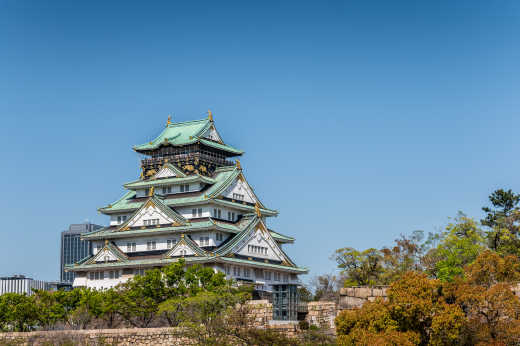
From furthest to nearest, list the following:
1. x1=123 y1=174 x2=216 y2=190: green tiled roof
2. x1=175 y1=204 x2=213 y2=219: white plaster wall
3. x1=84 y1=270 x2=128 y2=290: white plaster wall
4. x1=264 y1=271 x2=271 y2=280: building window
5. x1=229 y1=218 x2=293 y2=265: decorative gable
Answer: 1. x1=123 y1=174 x2=216 y2=190: green tiled roof
2. x1=264 y1=271 x2=271 y2=280: building window
3. x1=175 y1=204 x2=213 y2=219: white plaster wall
4. x1=84 y1=270 x2=128 y2=290: white plaster wall
5. x1=229 y1=218 x2=293 y2=265: decorative gable

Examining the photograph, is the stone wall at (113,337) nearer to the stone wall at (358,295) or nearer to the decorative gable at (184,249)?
the stone wall at (358,295)

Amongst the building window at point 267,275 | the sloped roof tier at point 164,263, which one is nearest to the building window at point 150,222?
the sloped roof tier at point 164,263

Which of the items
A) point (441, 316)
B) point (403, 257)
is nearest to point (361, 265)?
point (403, 257)

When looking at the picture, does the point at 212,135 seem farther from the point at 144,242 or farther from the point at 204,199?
the point at 144,242

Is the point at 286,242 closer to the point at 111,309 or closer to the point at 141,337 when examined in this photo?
the point at 111,309

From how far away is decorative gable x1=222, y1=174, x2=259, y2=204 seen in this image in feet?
232

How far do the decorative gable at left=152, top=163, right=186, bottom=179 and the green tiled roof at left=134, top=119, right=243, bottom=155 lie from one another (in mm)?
2239

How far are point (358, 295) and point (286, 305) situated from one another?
41.0 feet

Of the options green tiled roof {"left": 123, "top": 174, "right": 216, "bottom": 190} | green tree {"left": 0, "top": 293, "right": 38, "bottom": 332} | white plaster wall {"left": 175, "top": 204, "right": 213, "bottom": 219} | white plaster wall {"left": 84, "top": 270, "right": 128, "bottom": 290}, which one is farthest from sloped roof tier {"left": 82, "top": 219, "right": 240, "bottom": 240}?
green tree {"left": 0, "top": 293, "right": 38, "bottom": 332}

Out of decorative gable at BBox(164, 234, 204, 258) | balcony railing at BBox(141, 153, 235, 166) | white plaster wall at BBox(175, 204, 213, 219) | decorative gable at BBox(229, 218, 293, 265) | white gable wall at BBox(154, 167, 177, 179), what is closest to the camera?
decorative gable at BBox(164, 234, 204, 258)

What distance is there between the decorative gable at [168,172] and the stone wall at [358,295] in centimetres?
3726

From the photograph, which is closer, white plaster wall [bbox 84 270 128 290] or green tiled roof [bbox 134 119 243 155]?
white plaster wall [bbox 84 270 128 290]

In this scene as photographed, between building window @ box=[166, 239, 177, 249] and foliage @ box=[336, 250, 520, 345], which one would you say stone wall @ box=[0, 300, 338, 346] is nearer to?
foliage @ box=[336, 250, 520, 345]

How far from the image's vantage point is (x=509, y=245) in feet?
204
